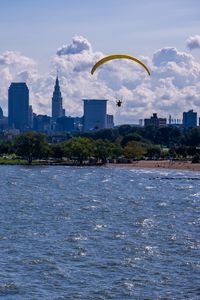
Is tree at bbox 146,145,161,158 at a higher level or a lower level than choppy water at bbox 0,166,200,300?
higher

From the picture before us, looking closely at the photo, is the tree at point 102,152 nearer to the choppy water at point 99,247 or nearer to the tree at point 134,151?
the tree at point 134,151

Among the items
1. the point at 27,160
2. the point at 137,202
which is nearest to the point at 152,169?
the point at 27,160

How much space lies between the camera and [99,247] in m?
40.6

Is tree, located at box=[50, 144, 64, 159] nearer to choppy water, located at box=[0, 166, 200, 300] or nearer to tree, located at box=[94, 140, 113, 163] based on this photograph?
tree, located at box=[94, 140, 113, 163]

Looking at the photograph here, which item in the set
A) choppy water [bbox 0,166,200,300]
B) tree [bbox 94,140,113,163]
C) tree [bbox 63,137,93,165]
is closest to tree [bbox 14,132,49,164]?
tree [bbox 63,137,93,165]

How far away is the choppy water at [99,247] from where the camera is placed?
32.1m

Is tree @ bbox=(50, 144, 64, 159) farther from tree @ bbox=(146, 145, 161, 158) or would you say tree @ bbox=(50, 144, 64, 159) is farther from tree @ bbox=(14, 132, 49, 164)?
tree @ bbox=(146, 145, 161, 158)

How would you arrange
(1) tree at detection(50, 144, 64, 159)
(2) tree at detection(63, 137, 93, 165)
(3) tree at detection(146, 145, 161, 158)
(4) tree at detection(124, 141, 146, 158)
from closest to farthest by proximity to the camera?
(2) tree at detection(63, 137, 93, 165) < (1) tree at detection(50, 144, 64, 159) < (4) tree at detection(124, 141, 146, 158) < (3) tree at detection(146, 145, 161, 158)

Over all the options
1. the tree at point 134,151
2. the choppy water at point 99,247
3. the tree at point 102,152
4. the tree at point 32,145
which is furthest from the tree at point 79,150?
the choppy water at point 99,247

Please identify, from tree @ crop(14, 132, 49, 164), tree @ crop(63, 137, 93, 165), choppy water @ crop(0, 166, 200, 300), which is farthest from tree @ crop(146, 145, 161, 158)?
choppy water @ crop(0, 166, 200, 300)

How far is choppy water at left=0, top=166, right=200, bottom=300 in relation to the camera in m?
32.1

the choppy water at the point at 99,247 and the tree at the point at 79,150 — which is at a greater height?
the tree at the point at 79,150

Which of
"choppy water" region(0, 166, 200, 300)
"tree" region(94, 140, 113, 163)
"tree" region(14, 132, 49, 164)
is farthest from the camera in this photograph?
"tree" region(94, 140, 113, 163)

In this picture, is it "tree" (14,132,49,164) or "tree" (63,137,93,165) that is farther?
"tree" (14,132,49,164)
